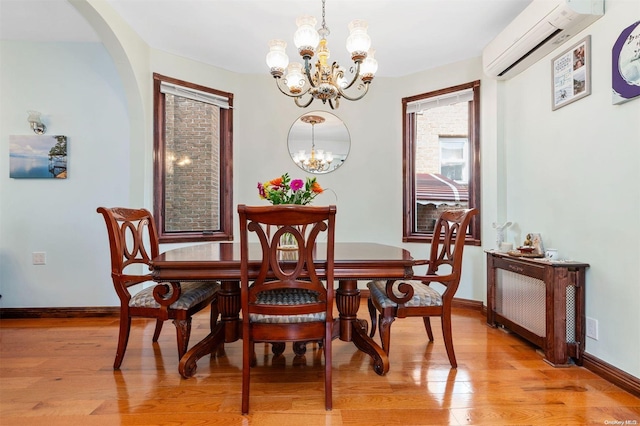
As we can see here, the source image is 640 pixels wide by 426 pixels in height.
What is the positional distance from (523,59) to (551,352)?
2161 mm

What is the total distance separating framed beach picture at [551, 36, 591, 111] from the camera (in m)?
2.06

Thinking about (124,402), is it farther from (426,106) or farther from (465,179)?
(426,106)

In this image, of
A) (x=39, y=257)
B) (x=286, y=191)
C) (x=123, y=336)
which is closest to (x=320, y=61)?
(x=286, y=191)

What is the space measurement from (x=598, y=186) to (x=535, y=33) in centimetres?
114

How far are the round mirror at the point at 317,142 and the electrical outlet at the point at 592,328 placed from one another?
2546 millimetres

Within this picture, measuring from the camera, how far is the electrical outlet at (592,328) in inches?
77.7

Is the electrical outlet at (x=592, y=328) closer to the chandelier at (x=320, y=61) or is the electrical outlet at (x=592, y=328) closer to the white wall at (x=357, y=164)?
the white wall at (x=357, y=164)

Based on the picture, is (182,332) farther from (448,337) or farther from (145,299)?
(448,337)

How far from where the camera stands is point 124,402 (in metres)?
1.63

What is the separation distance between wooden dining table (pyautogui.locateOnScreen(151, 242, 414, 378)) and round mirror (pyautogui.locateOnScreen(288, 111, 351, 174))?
1893mm

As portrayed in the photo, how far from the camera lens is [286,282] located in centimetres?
150

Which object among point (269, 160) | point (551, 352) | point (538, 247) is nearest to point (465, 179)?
point (538, 247)

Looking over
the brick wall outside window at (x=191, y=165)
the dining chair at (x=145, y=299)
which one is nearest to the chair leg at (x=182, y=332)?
the dining chair at (x=145, y=299)

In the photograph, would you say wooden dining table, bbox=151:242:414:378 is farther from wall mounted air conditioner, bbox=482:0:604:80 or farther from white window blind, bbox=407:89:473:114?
white window blind, bbox=407:89:473:114
